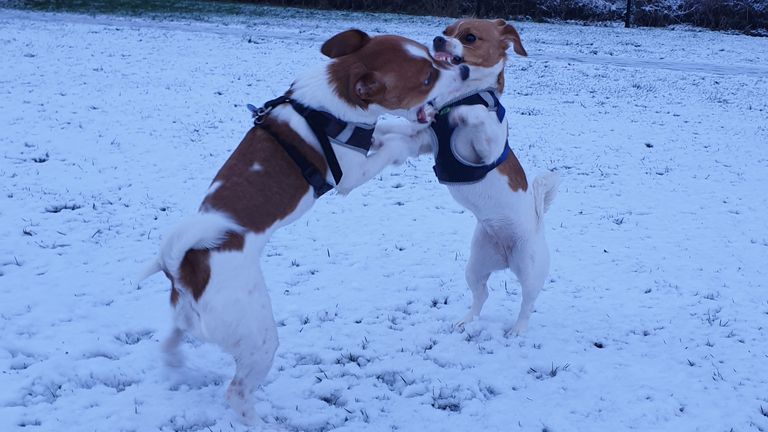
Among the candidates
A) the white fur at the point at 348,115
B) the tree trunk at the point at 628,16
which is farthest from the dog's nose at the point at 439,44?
the tree trunk at the point at 628,16

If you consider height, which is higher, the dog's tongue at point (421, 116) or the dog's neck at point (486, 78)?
the dog's neck at point (486, 78)

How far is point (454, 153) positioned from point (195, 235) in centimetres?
178

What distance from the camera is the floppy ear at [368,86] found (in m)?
3.57

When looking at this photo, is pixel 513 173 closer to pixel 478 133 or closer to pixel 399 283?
pixel 478 133

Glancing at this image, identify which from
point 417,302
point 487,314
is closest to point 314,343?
point 417,302

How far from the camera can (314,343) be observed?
4.49m

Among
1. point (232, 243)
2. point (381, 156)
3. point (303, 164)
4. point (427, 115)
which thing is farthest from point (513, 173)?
point (232, 243)

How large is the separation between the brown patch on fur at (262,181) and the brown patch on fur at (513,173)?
141cm

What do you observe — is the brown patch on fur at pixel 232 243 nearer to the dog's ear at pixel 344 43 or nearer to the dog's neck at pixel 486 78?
the dog's ear at pixel 344 43

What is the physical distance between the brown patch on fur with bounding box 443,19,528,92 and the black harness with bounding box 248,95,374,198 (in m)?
1.13

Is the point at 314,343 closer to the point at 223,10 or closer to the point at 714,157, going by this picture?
the point at 714,157

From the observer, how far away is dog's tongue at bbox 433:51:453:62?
3.99 meters

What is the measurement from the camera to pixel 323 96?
3547 millimetres

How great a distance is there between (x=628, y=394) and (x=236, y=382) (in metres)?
2.39
